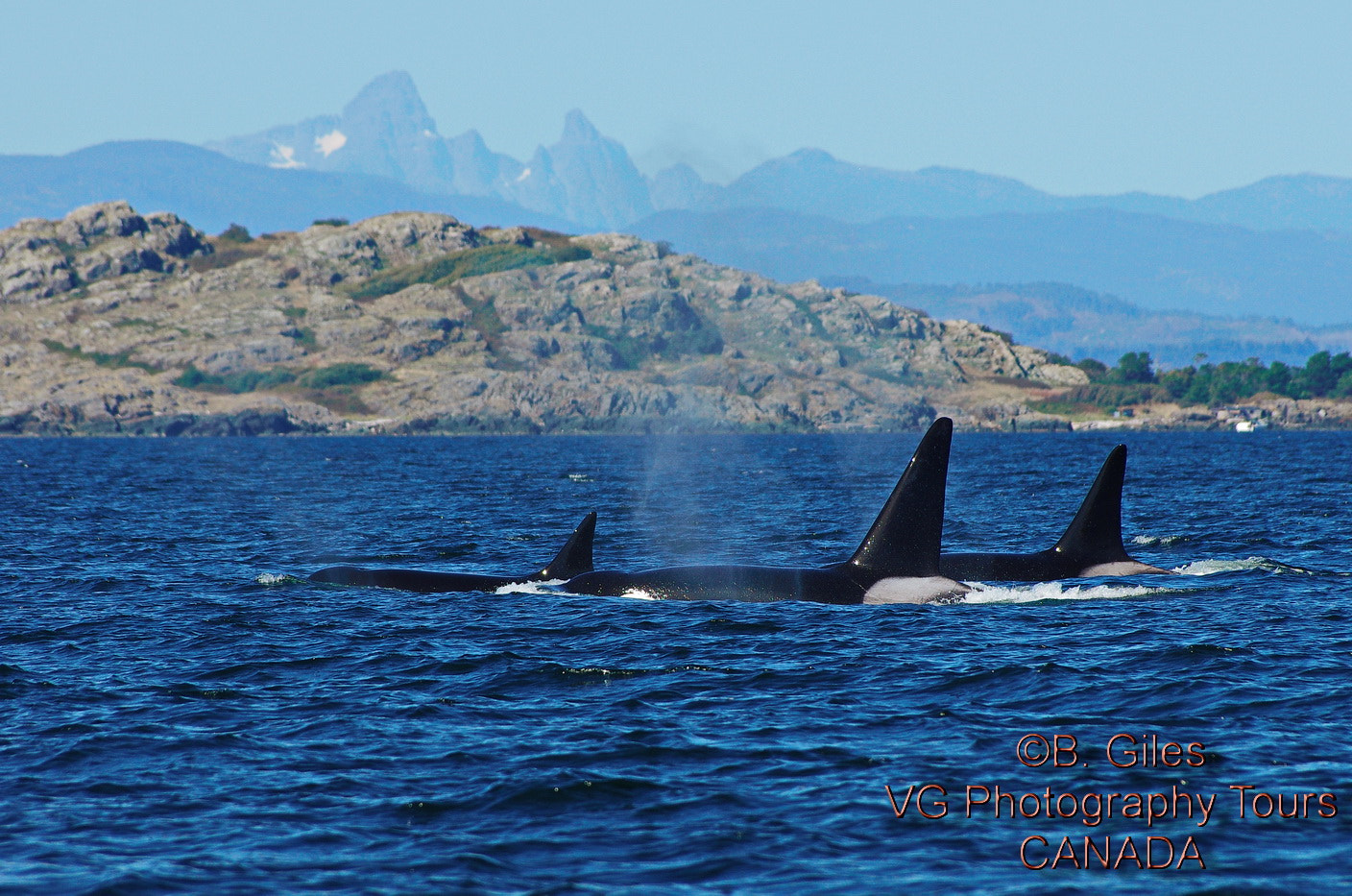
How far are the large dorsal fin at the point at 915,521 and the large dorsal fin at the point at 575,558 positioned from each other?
23.0 ft

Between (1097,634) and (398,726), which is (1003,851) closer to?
(398,726)

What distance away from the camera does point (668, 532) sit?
52000 millimetres

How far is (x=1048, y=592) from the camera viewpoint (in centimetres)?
3097

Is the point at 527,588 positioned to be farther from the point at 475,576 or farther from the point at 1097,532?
the point at 1097,532

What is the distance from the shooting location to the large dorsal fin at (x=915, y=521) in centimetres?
2647

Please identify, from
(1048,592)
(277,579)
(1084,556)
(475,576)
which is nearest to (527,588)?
(475,576)

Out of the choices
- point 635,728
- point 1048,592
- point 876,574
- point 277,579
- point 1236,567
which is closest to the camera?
point 635,728

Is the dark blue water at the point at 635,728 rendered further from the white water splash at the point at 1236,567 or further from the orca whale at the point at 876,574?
the orca whale at the point at 876,574

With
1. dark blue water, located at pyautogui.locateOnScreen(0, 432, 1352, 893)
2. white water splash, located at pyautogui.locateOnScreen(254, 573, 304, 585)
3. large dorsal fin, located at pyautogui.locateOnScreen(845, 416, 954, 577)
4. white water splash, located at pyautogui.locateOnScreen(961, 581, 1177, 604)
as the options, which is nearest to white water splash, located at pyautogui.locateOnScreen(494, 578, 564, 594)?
dark blue water, located at pyautogui.locateOnScreen(0, 432, 1352, 893)

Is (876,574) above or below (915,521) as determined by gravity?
below

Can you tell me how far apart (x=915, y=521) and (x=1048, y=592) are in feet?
18.3

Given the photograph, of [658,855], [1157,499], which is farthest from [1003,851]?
[1157,499]

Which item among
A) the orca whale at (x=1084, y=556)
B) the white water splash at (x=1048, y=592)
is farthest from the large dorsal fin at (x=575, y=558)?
the white water splash at (x=1048, y=592)

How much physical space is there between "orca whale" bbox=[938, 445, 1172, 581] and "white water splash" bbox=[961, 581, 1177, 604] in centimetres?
86
